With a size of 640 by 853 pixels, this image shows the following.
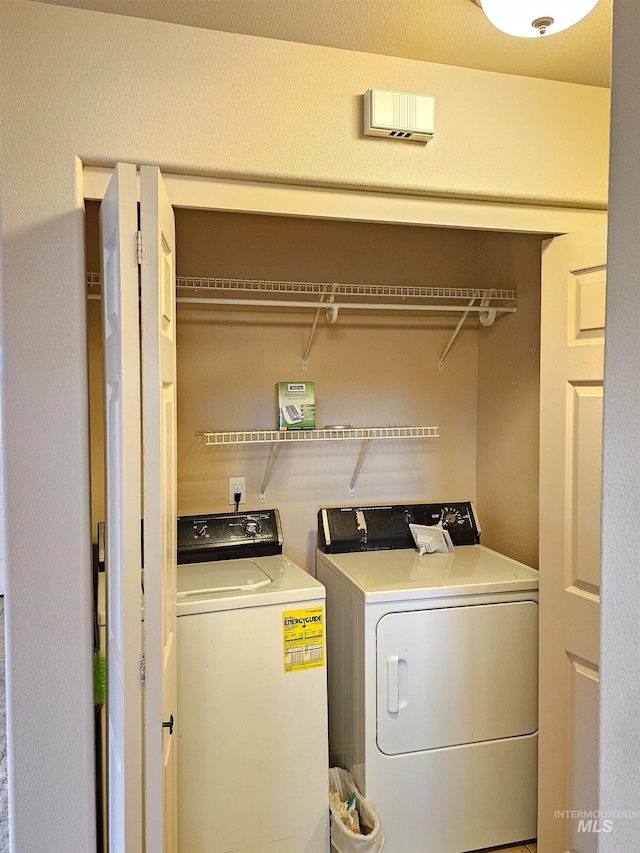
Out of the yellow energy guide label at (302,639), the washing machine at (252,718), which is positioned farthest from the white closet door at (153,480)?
the yellow energy guide label at (302,639)

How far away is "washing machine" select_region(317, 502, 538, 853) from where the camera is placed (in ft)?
6.97

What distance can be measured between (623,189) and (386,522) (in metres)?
2.11

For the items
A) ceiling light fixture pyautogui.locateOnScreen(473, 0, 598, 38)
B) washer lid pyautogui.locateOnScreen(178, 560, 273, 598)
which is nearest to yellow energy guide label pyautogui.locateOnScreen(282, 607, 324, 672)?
washer lid pyautogui.locateOnScreen(178, 560, 273, 598)

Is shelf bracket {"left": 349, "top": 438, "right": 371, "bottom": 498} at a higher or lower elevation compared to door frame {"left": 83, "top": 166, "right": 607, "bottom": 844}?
lower

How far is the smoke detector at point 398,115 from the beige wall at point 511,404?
1.07 m

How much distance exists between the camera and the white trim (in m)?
1.63

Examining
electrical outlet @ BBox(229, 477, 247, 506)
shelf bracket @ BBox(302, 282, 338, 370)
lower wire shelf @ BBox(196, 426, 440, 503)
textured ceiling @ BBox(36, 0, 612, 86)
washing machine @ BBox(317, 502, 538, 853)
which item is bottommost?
washing machine @ BBox(317, 502, 538, 853)

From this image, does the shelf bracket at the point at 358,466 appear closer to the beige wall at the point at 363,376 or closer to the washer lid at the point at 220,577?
the beige wall at the point at 363,376

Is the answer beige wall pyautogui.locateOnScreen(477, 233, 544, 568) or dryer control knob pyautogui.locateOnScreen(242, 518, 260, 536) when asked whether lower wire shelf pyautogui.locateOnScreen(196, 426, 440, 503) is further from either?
beige wall pyautogui.locateOnScreen(477, 233, 544, 568)

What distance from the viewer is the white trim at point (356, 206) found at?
163 centimetres

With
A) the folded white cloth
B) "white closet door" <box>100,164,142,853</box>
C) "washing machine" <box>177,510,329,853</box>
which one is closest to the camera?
"white closet door" <box>100,164,142,853</box>

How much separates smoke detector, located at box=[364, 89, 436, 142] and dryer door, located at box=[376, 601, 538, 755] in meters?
1.50

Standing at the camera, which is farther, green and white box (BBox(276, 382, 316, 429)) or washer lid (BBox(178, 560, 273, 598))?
green and white box (BBox(276, 382, 316, 429))

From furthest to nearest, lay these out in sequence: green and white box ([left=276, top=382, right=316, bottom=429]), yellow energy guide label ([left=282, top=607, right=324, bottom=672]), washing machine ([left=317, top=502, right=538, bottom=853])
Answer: green and white box ([left=276, top=382, right=316, bottom=429]) → washing machine ([left=317, top=502, right=538, bottom=853]) → yellow energy guide label ([left=282, top=607, right=324, bottom=672])
